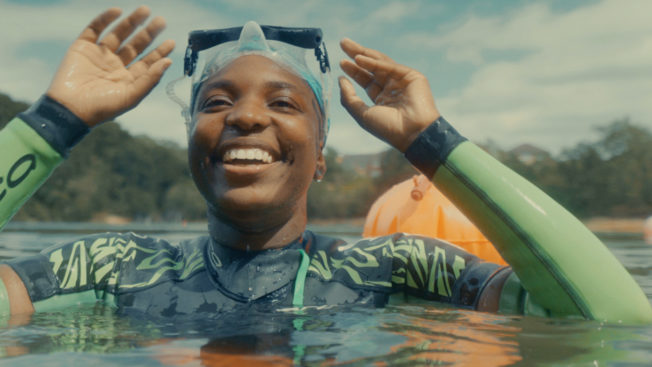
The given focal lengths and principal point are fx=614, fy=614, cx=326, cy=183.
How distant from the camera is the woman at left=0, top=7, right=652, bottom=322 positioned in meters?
2.54

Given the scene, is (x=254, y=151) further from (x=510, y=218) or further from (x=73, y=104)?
(x=510, y=218)

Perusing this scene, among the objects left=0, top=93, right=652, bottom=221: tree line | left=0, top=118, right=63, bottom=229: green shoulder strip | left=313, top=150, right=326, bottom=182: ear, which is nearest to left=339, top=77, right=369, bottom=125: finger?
left=313, top=150, right=326, bottom=182: ear

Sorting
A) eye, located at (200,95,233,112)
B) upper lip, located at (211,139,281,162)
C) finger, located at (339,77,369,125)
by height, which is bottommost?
upper lip, located at (211,139,281,162)

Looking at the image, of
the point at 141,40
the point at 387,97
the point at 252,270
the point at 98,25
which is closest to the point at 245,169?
the point at 252,270

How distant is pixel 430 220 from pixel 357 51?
2.10 meters

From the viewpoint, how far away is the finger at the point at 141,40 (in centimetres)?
292

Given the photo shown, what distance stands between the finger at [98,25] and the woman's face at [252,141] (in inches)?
20.5

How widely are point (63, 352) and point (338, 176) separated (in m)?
75.2

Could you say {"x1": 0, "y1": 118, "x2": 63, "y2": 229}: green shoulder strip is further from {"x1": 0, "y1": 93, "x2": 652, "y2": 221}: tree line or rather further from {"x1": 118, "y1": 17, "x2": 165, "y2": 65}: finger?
{"x1": 0, "y1": 93, "x2": 652, "y2": 221}: tree line

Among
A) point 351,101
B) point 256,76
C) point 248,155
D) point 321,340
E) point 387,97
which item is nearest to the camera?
point 321,340

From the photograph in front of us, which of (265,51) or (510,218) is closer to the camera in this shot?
(510,218)

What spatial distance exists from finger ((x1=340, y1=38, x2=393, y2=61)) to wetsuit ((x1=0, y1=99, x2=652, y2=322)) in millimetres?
464

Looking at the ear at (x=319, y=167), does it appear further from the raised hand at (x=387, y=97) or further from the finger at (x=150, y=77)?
the finger at (x=150, y=77)

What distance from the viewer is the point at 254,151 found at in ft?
8.48
